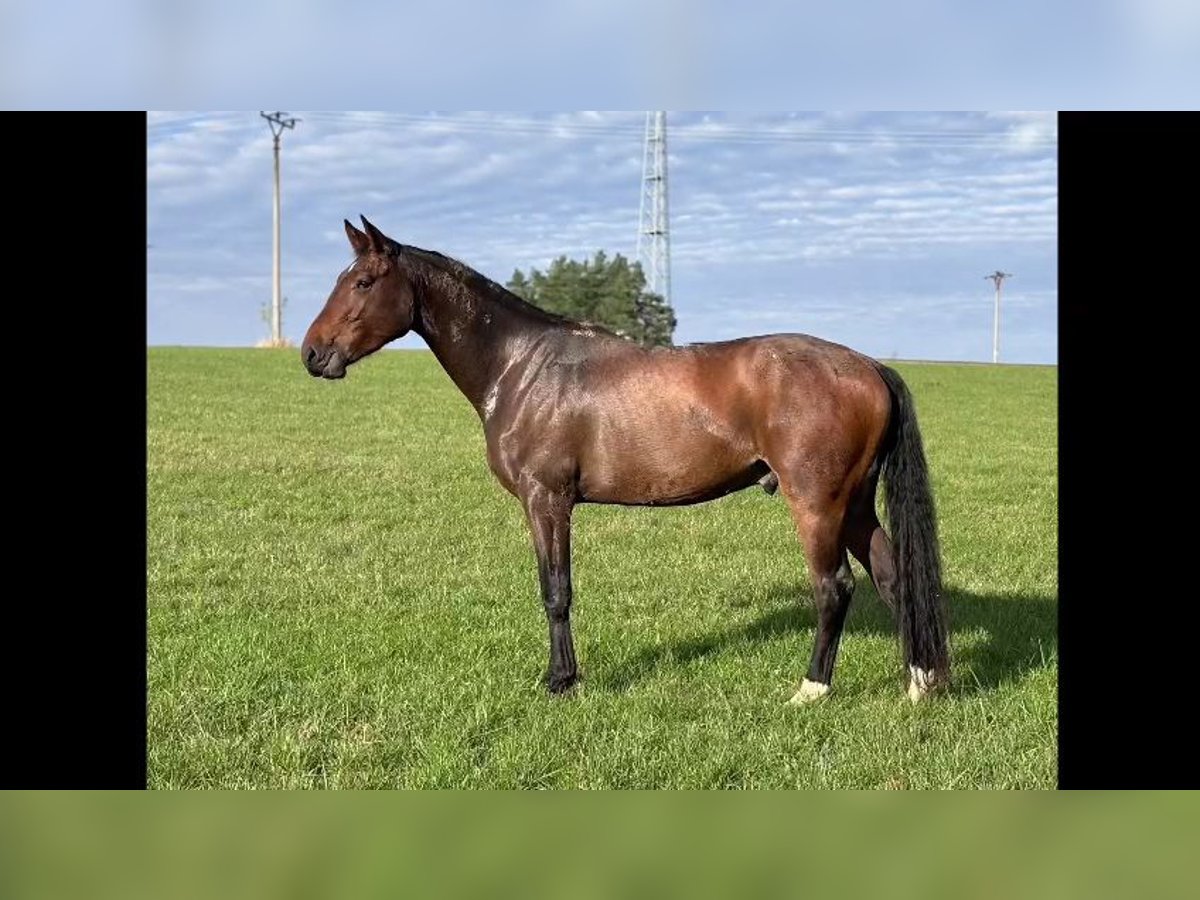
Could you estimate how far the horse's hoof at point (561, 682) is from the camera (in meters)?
4.98

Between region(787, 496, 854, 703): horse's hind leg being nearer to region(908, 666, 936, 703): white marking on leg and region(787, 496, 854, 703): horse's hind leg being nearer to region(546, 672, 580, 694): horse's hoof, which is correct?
region(908, 666, 936, 703): white marking on leg

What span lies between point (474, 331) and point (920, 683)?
3.14 m

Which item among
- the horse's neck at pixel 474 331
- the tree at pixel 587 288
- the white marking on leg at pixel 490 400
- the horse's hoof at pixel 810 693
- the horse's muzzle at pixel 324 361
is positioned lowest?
the horse's hoof at pixel 810 693

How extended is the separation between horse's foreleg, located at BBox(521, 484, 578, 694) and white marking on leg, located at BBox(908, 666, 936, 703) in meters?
1.86

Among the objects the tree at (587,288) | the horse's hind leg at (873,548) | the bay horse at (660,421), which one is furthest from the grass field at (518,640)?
the tree at (587,288)

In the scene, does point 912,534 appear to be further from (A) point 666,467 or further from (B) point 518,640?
(B) point 518,640

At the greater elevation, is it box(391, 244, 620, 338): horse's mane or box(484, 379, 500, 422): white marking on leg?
box(391, 244, 620, 338): horse's mane

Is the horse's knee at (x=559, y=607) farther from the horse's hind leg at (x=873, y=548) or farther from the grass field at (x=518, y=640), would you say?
the horse's hind leg at (x=873, y=548)

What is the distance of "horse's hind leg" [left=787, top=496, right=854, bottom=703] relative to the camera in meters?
4.77

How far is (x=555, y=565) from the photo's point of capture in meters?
5.00

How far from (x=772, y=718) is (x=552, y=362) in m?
2.25

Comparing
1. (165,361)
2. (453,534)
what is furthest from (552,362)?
(165,361)

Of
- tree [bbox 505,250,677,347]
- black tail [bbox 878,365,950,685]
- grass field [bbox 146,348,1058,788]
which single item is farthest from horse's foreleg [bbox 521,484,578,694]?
tree [bbox 505,250,677,347]
